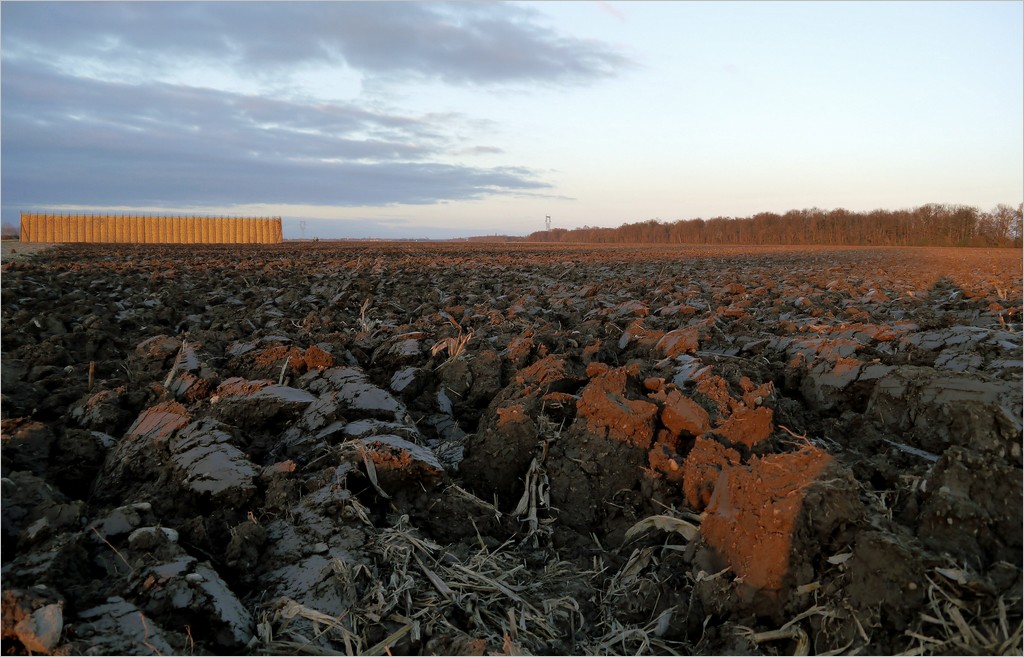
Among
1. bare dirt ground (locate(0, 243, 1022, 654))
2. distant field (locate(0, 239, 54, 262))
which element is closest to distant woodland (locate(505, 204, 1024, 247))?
distant field (locate(0, 239, 54, 262))

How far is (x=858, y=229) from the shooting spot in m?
64.4

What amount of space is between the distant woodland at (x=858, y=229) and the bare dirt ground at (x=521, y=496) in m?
56.7

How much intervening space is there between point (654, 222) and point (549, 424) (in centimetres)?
8418

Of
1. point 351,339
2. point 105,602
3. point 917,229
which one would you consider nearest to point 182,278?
point 351,339

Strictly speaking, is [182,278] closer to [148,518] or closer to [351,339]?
[351,339]

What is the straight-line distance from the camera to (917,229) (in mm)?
62875

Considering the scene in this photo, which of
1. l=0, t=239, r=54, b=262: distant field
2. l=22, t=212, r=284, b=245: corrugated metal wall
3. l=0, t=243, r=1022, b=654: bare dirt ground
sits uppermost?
l=22, t=212, r=284, b=245: corrugated metal wall

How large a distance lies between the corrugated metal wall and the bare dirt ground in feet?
125

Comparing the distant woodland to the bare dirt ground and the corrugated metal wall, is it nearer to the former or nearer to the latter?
the corrugated metal wall

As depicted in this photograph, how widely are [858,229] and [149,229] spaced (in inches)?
2591

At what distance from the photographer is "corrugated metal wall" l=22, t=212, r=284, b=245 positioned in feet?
129

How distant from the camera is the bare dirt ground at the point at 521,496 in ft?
6.28

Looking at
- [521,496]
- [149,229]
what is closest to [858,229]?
[149,229]

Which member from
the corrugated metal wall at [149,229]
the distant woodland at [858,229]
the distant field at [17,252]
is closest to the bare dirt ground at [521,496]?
the distant field at [17,252]
